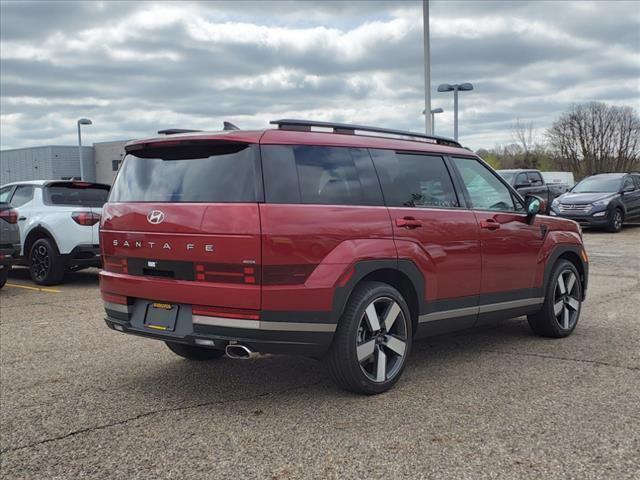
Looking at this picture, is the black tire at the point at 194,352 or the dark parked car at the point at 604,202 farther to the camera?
the dark parked car at the point at 604,202

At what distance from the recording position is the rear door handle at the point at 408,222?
15.7 feet

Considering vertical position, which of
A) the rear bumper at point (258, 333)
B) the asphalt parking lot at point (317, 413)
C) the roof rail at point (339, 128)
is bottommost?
the asphalt parking lot at point (317, 413)

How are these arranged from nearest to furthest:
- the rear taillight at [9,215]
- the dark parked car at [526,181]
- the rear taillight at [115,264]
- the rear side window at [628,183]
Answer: the rear taillight at [115,264], the rear taillight at [9,215], the rear side window at [628,183], the dark parked car at [526,181]

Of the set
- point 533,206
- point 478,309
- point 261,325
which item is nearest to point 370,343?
point 261,325

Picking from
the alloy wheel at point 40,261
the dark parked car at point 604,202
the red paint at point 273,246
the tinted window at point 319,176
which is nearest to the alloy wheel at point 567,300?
the red paint at point 273,246

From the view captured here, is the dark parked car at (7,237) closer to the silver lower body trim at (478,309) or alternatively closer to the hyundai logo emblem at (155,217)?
the hyundai logo emblem at (155,217)

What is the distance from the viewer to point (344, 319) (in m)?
4.42

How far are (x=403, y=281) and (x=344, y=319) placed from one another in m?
0.69

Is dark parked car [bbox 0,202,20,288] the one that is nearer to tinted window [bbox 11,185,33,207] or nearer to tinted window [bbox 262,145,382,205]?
tinted window [bbox 11,185,33,207]

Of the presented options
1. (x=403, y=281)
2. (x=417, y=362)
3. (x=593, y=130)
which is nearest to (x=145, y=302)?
(x=403, y=281)

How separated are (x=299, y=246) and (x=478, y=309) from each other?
77.3 inches

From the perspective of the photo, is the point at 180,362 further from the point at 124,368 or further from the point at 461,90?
the point at 461,90

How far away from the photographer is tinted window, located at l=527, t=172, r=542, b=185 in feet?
78.5

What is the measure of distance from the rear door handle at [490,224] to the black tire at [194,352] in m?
2.34
